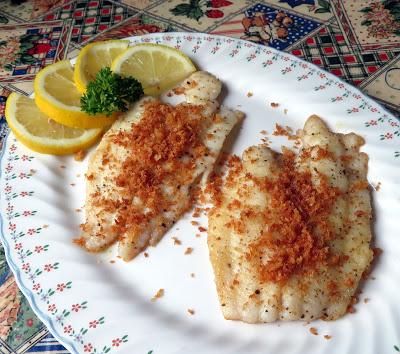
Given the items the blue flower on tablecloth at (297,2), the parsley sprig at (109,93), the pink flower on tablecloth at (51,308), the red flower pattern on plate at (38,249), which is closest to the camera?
the pink flower on tablecloth at (51,308)

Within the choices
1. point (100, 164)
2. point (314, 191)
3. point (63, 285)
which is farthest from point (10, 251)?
point (314, 191)

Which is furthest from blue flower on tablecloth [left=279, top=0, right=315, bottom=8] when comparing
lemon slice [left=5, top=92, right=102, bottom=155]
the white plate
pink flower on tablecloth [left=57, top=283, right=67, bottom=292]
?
pink flower on tablecloth [left=57, top=283, right=67, bottom=292]

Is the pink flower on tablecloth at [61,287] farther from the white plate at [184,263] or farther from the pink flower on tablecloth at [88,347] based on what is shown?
the pink flower on tablecloth at [88,347]

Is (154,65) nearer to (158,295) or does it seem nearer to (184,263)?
(184,263)

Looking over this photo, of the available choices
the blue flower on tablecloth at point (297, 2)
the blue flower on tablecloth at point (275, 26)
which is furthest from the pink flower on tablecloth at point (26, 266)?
the blue flower on tablecloth at point (297, 2)

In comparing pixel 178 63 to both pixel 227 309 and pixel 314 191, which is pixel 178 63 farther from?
pixel 227 309
